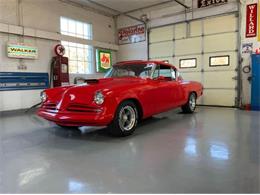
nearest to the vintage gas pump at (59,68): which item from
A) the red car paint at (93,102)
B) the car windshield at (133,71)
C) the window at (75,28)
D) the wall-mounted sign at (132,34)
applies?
the window at (75,28)

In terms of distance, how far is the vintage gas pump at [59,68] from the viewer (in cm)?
756

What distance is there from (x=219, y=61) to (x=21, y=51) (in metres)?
6.37

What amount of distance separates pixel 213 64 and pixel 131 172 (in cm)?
646

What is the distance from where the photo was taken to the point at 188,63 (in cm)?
830

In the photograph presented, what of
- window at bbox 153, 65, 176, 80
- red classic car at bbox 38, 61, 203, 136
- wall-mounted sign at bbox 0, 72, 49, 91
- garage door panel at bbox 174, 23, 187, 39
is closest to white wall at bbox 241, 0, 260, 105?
garage door panel at bbox 174, 23, 187, 39

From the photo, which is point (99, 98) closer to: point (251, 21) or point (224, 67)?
point (224, 67)

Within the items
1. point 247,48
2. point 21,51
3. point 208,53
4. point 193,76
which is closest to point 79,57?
point 21,51

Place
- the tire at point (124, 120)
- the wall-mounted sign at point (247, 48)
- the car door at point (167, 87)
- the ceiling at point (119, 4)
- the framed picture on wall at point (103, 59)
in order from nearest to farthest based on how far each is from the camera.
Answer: the tire at point (124, 120) → the car door at point (167, 87) → the wall-mounted sign at point (247, 48) → the ceiling at point (119, 4) → the framed picture on wall at point (103, 59)

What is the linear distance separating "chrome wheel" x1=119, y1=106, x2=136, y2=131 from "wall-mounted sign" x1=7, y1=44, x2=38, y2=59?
4.72 m

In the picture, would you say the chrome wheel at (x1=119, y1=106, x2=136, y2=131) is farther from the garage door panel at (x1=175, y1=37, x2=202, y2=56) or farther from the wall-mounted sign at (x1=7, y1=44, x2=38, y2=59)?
the garage door panel at (x1=175, y1=37, x2=202, y2=56)

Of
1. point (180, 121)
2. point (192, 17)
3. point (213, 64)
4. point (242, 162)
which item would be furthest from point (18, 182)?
point (192, 17)

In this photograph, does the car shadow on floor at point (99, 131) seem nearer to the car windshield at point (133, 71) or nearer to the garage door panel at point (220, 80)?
the car windshield at point (133, 71)

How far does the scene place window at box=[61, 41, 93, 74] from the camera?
8.49 metres

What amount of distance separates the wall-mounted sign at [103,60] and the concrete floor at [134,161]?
5634mm
